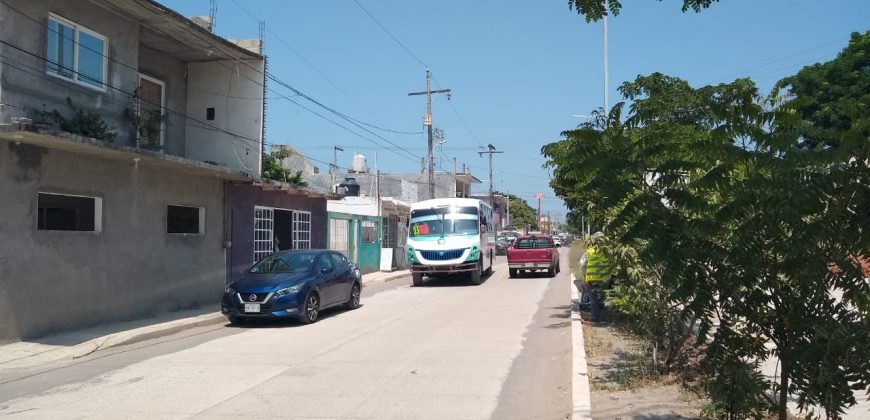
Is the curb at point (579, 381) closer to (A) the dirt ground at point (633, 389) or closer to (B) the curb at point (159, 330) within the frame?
(A) the dirt ground at point (633, 389)

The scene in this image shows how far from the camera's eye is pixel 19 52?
11141 millimetres

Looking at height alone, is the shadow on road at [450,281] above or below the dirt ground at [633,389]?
above

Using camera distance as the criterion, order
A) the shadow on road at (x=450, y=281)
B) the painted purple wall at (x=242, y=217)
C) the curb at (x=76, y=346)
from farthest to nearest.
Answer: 1. the shadow on road at (x=450, y=281)
2. the painted purple wall at (x=242, y=217)
3. the curb at (x=76, y=346)

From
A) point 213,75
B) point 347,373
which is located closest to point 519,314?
point 347,373

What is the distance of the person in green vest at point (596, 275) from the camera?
885 centimetres

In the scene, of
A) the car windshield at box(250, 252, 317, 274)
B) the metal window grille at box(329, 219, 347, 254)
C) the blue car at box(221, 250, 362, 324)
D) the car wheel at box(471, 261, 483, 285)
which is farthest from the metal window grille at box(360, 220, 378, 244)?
A: the car windshield at box(250, 252, 317, 274)

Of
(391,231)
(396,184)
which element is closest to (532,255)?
(391,231)

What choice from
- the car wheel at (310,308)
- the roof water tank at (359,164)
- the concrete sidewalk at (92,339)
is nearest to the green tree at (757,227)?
the concrete sidewalk at (92,339)

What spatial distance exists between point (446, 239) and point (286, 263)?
368 inches

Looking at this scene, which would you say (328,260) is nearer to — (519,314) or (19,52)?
(519,314)

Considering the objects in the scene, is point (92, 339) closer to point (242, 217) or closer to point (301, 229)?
point (242, 217)

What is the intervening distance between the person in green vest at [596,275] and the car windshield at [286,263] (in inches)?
236

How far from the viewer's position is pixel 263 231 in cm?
1961

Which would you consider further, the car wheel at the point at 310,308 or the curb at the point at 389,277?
the curb at the point at 389,277
